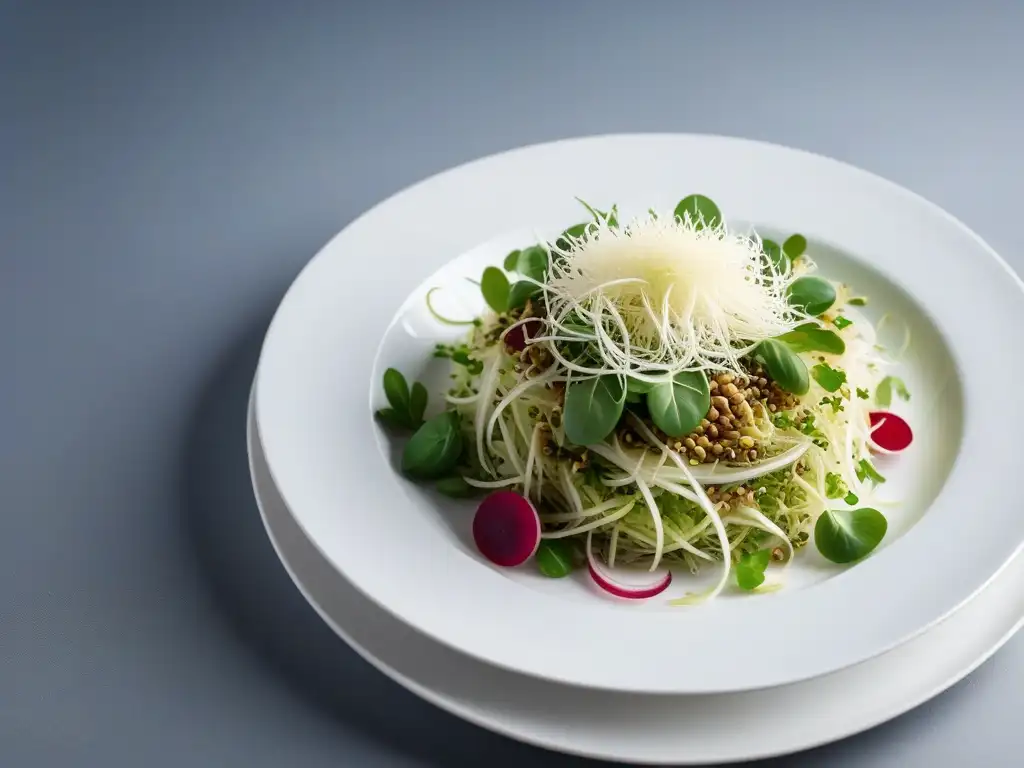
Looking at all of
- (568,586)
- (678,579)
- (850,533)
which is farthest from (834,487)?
(568,586)

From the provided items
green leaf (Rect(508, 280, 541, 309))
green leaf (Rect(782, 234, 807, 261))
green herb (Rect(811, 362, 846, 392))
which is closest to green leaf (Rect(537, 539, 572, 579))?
green leaf (Rect(508, 280, 541, 309))

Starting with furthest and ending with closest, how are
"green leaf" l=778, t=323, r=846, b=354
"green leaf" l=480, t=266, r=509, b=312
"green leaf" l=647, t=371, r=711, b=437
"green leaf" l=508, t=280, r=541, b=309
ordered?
"green leaf" l=480, t=266, r=509, b=312
"green leaf" l=508, t=280, r=541, b=309
"green leaf" l=778, t=323, r=846, b=354
"green leaf" l=647, t=371, r=711, b=437

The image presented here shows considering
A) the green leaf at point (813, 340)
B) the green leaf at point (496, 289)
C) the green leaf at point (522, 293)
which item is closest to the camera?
the green leaf at point (813, 340)

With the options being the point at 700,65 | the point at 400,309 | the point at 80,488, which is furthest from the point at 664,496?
the point at 700,65

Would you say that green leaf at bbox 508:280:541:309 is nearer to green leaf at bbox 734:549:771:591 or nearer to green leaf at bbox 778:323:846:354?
green leaf at bbox 778:323:846:354

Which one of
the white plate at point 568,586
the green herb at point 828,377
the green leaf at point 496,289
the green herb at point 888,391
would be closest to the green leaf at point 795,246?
the white plate at point 568,586

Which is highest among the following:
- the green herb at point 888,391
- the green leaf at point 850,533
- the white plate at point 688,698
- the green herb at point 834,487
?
the green herb at point 888,391

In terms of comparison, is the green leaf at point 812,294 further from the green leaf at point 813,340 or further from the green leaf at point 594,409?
the green leaf at point 594,409
